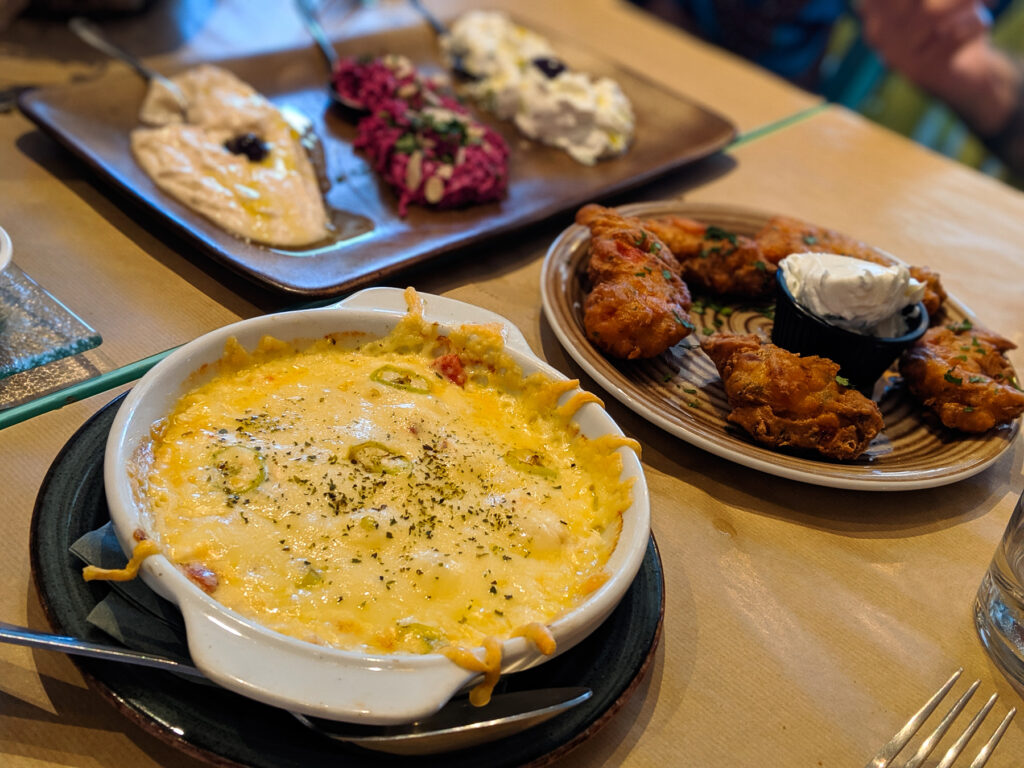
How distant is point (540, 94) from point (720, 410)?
1.91 meters

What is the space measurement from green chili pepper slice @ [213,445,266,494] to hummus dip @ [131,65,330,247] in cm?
108

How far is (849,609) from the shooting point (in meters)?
1.84

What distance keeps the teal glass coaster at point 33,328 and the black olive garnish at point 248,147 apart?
95cm

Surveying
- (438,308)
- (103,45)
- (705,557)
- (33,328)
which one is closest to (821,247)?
(705,557)

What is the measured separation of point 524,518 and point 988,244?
2892 millimetres

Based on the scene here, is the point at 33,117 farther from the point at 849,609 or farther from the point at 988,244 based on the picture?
the point at 988,244

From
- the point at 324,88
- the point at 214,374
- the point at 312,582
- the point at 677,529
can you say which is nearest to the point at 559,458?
the point at 677,529

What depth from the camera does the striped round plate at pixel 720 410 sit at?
201 centimetres

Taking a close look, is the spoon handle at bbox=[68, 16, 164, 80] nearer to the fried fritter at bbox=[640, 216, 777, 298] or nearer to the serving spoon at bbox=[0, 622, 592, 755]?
the fried fritter at bbox=[640, 216, 777, 298]

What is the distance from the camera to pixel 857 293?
223 cm

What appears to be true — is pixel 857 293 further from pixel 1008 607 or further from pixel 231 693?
pixel 231 693

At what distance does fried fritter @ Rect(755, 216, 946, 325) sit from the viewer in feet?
8.72

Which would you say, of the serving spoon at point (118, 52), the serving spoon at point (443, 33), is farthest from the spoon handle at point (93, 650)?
the serving spoon at point (443, 33)

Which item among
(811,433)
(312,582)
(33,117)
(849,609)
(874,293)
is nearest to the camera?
(312,582)
